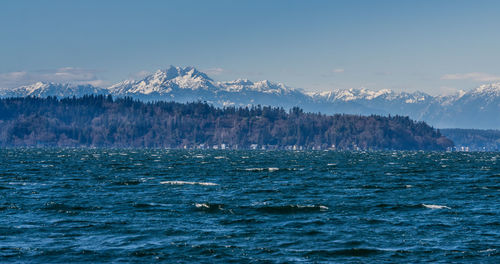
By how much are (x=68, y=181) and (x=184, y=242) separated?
143 ft

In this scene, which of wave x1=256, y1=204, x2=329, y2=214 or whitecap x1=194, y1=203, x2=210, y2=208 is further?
whitecap x1=194, y1=203, x2=210, y2=208

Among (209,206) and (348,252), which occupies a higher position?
(348,252)

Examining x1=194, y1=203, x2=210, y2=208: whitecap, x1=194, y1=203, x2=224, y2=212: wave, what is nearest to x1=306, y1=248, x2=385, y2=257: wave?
x1=194, y1=203, x2=224, y2=212: wave

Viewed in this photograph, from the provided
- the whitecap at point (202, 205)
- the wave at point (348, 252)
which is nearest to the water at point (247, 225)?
the wave at point (348, 252)

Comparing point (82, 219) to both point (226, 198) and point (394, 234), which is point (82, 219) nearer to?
point (226, 198)

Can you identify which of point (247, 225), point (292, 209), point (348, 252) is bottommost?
point (247, 225)

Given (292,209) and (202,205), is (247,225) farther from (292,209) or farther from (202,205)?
(202,205)

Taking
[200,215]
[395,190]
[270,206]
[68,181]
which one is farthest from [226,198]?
[68,181]

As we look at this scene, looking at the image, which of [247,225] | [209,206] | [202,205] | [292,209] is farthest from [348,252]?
[202,205]

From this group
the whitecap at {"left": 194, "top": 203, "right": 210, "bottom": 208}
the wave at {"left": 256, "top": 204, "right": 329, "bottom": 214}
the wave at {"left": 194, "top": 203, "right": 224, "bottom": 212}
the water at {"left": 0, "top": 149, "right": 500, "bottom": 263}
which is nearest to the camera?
the water at {"left": 0, "top": 149, "right": 500, "bottom": 263}

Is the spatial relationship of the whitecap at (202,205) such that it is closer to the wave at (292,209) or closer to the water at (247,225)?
the water at (247,225)

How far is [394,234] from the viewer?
34688 mm

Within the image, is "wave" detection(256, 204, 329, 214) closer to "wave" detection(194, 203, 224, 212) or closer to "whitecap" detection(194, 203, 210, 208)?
"wave" detection(194, 203, 224, 212)

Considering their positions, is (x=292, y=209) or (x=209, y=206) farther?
(x=209, y=206)
